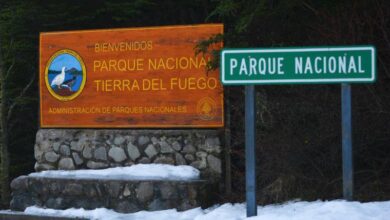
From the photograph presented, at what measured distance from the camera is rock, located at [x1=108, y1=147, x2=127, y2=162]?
30.4ft

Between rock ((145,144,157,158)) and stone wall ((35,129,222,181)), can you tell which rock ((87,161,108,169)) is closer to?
stone wall ((35,129,222,181))

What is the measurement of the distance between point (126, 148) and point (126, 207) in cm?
104

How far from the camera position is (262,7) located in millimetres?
7727

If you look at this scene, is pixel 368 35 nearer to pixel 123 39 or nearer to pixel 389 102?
pixel 389 102

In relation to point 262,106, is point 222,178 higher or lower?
lower

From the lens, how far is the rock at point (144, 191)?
27.8ft

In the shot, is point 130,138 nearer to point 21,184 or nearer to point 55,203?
point 55,203

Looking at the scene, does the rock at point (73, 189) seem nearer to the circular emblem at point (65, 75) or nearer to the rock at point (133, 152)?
the rock at point (133, 152)

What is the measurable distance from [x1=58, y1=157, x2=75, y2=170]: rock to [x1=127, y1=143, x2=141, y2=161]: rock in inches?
41.6

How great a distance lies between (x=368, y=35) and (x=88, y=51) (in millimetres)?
4494

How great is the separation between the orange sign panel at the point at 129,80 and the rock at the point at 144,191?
107 cm

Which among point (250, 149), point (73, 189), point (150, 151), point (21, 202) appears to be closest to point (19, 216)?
point (21, 202)

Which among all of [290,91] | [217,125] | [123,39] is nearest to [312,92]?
[290,91]

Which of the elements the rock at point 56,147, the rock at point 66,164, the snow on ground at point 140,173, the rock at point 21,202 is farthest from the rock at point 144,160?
the rock at point 21,202
